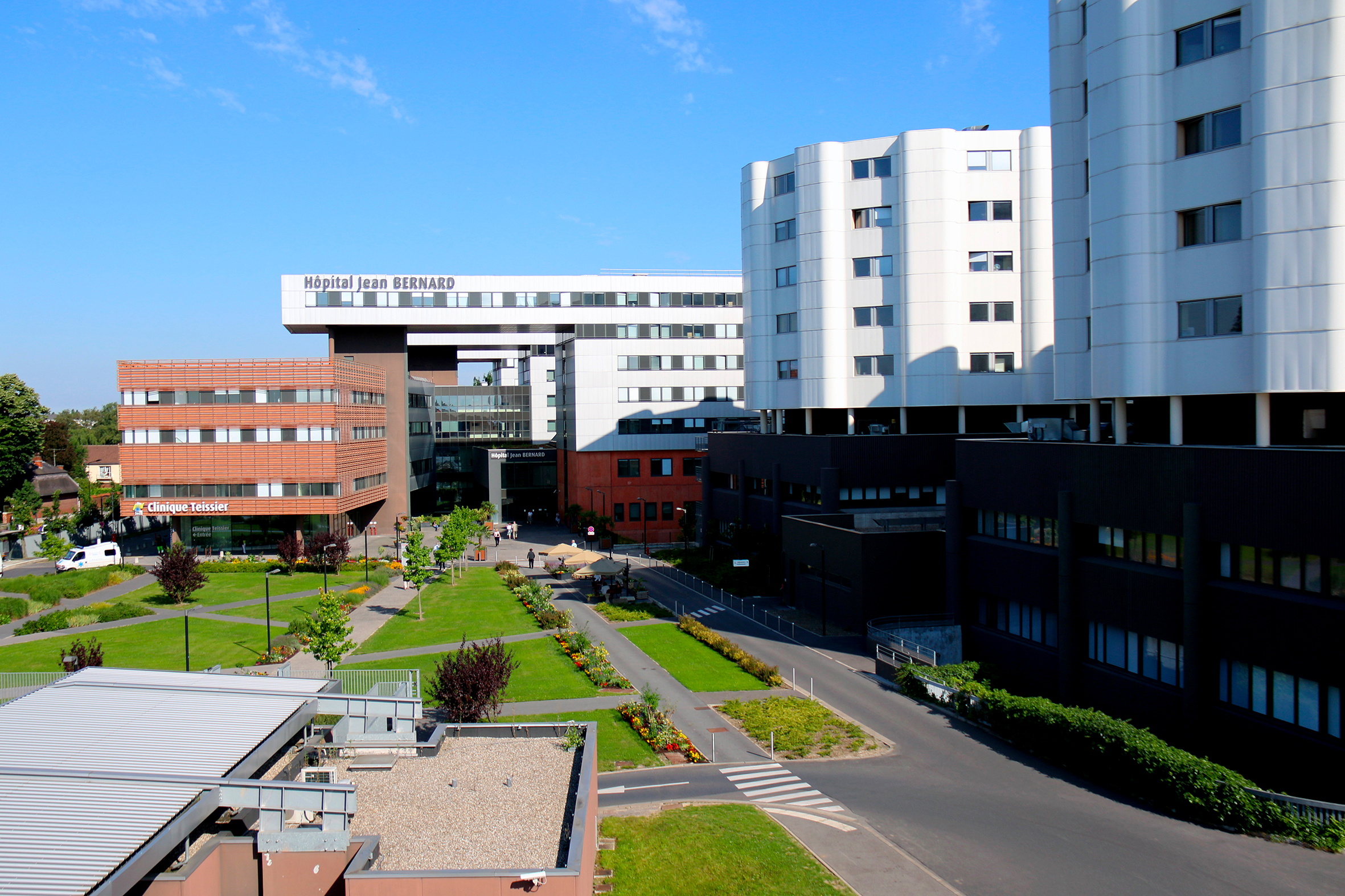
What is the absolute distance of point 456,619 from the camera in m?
47.9

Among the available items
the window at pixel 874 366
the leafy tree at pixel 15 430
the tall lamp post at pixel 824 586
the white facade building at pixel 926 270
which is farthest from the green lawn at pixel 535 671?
the leafy tree at pixel 15 430

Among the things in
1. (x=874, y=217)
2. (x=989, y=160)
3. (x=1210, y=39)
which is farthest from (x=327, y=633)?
(x=989, y=160)

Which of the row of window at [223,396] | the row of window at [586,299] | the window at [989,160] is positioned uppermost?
the window at [989,160]

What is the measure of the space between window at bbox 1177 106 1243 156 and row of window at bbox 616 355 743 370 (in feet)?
184

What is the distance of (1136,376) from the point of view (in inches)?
1222

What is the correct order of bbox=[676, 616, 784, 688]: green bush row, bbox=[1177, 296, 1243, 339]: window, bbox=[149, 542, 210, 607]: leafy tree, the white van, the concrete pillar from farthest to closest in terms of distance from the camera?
the white van → bbox=[149, 542, 210, 607]: leafy tree → bbox=[676, 616, 784, 688]: green bush row → bbox=[1177, 296, 1243, 339]: window → the concrete pillar

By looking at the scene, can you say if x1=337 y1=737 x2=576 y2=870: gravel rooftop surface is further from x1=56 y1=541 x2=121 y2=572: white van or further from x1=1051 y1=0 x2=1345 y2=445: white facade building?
x1=56 y1=541 x2=121 y2=572: white van

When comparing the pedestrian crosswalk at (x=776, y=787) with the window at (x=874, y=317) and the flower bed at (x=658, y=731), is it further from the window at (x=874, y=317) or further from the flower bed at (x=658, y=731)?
the window at (x=874, y=317)

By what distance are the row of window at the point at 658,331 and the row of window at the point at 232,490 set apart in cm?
2877

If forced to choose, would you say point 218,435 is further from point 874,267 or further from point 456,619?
point 874,267

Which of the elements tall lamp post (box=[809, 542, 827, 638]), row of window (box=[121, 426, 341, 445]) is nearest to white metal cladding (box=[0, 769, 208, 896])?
tall lamp post (box=[809, 542, 827, 638])

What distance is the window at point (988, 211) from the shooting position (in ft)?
179

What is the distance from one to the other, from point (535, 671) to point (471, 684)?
9112 mm

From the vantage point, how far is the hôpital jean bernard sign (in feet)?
263
